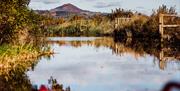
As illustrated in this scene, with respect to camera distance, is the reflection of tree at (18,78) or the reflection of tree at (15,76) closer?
the reflection of tree at (18,78)

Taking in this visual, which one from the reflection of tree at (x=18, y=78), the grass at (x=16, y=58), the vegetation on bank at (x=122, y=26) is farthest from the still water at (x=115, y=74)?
the vegetation on bank at (x=122, y=26)

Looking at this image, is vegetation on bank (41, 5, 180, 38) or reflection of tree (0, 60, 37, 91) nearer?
reflection of tree (0, 60, 37, 91)

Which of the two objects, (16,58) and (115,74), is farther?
(16,58)

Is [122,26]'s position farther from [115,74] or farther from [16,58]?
[115,74]

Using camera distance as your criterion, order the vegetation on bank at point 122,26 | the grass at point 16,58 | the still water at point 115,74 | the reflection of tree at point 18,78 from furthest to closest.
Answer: the vegetation on bank at point 122,26
the grass at point 16,58
the still water at point 115,74
the reflection of tree at point 18,78

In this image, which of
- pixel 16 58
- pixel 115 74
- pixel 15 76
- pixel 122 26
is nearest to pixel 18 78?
pixel 15 76

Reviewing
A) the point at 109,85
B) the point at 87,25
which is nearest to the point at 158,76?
the point at 109,85

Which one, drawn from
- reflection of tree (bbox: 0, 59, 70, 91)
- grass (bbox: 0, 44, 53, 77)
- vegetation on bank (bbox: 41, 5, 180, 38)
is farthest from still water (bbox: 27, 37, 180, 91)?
vegetation on bank (bbox: 41, 5, 180, 38)

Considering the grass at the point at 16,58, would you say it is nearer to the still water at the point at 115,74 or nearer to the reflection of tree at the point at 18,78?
the reflection of tree at the point at 18,78

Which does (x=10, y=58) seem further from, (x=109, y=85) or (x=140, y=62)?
(x=109, y=85)

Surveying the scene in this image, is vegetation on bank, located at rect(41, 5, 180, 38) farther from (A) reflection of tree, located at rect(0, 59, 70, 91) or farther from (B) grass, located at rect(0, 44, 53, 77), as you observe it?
(A) reflection of tree, located at rect(0, 59, 70, 91)

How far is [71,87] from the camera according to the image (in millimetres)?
13352

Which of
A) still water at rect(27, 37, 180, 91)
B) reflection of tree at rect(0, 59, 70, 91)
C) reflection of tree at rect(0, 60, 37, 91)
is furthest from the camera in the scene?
still water at rect(27, 37, 180, 91)

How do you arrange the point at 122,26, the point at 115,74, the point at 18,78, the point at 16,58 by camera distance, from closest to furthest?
the point at 18,78 → the point at 115,74 → the point at 16,58 → the point at 122,26
